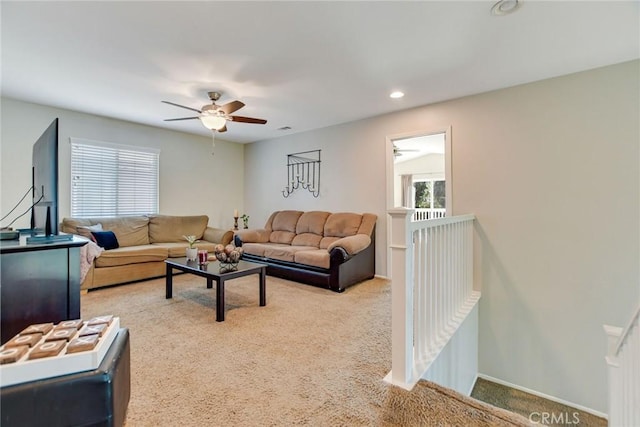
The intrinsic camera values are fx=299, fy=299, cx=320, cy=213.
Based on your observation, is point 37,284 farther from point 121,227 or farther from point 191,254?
point 121,227

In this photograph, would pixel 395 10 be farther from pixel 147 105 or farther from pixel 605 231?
pixel 147 105

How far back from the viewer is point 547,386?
10.1 feet

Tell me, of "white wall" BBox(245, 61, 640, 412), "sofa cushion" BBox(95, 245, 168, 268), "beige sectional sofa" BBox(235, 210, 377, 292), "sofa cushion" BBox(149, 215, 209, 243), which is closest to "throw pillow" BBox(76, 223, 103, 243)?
"sofa cushion" BBox(95, 245, 168, 268)

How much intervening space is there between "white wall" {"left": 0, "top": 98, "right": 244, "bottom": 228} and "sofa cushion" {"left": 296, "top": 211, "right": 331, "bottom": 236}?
2010 mm

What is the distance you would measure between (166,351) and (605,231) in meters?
3.95

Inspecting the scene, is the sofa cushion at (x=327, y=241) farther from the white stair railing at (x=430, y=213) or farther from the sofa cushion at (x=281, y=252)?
the white stair railing at (x=430, y=213)

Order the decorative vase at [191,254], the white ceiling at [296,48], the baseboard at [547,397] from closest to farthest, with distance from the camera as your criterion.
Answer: the white ceiling at [296,48] < the baseboard at [547,397] < the decorative vase at [191,254]

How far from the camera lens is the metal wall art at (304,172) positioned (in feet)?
17.2

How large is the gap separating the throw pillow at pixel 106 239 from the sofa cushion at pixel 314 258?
2.46 m

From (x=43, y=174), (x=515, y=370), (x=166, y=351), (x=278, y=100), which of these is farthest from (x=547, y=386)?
(x=43, y=174)

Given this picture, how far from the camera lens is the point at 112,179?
15.5 feet

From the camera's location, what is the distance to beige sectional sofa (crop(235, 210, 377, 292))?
3762 millimetres

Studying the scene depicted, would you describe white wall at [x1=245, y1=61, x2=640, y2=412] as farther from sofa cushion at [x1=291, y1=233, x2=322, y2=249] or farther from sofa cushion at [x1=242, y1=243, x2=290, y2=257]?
sofa cushion at [x1=242, y1=243, x2=290, y2=257]

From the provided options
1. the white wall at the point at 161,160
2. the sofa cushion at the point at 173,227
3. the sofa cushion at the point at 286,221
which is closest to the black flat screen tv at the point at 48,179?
the white wall at the point at 161,160
